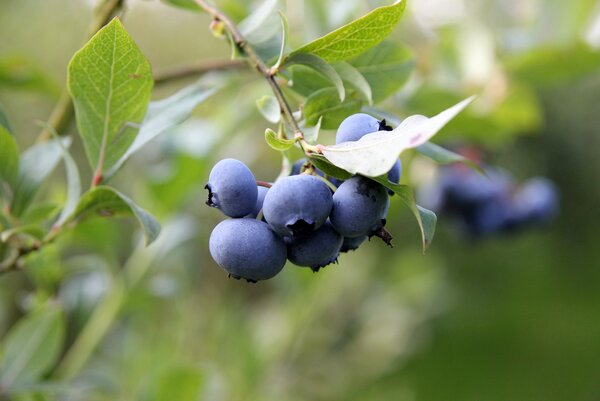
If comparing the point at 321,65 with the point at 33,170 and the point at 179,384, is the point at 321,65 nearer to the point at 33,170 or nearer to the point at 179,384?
the point at 33,170

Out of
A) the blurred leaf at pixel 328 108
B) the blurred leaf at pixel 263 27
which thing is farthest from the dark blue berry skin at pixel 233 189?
the blurred leaf at pixel 263 27

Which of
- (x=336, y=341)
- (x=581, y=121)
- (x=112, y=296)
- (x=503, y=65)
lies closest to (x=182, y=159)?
(x=112, y=296)

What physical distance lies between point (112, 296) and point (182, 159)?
11.7 inches

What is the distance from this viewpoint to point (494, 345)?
2857mm

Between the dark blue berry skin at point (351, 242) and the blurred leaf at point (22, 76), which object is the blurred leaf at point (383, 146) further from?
the blurred leaf at point (22, 76)

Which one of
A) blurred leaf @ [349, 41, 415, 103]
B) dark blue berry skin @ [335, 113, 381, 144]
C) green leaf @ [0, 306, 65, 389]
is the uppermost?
dark blue berry skin @ [335, 113, 381, 144]

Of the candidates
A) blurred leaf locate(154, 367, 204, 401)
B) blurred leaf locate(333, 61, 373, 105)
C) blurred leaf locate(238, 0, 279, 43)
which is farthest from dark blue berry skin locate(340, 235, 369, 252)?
blurred leaf locate(154, 367, 204, 401)

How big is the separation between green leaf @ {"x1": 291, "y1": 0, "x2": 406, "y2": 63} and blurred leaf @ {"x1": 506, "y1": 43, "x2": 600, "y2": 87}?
0.76 m

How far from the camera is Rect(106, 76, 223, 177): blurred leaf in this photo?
0.64 meters

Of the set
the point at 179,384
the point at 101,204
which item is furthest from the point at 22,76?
the point at 179,384

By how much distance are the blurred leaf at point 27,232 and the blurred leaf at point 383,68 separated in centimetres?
37

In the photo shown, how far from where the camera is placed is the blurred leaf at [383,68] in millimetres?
686

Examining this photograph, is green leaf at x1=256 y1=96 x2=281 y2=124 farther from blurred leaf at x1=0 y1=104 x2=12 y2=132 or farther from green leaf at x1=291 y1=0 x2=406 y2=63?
blurred leaf at x1=0 y1=104 x2=12 y2=132

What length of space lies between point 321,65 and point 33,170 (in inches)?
14.8
